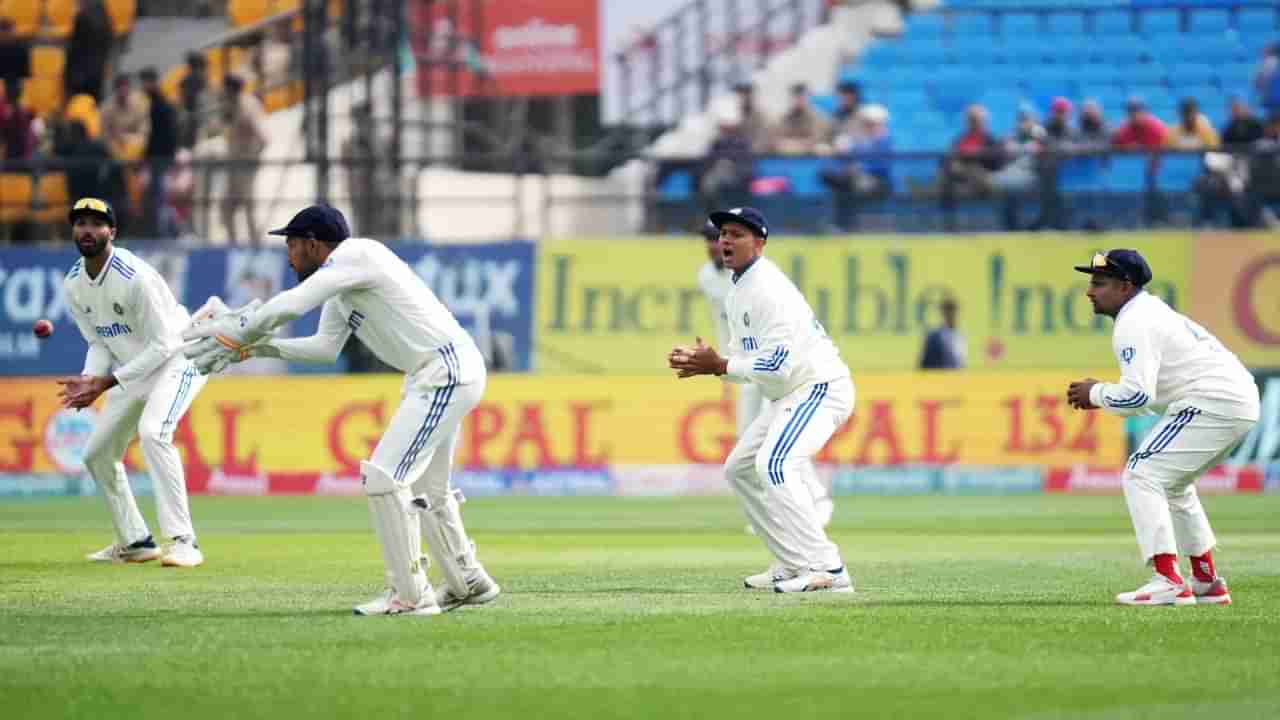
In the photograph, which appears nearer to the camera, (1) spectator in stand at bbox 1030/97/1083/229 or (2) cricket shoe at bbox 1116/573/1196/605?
(2) cricket shoe at bbox 1116/573/1196/605

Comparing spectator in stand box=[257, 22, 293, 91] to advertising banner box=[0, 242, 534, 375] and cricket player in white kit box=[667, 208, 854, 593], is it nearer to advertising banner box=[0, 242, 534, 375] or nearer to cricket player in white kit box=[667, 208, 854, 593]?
advertising banner box=[0, 242, 534, 375]

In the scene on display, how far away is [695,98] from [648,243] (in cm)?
461

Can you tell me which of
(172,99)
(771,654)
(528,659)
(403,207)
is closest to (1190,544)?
(771,654)

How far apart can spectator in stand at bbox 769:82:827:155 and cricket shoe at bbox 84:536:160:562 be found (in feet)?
46.7

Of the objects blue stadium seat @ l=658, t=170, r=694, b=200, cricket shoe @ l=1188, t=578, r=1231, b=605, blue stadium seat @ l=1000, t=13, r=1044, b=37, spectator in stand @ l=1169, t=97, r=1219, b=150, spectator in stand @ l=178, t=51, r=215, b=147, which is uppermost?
blue stadium seat @ l=1000, t=13, r=1044, b=37

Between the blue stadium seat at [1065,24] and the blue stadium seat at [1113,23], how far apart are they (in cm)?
22

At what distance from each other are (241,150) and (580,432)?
22.5 ft

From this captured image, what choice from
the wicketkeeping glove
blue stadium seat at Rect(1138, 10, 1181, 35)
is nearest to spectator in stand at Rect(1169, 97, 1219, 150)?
blue stadium seat at Rect(1138, 10, 1181, 35)

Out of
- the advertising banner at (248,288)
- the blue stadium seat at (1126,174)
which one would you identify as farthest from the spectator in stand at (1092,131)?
the advertising banner at (248,288)

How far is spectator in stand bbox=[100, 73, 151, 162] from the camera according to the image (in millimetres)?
28766

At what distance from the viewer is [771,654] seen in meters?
9.47

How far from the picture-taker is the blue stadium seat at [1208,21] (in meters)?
31.2

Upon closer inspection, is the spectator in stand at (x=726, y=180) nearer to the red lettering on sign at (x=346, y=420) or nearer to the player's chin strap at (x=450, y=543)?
the red lettering on sign at (x=346, y=420)

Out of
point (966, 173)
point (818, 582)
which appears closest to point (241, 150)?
point (966, 173)
